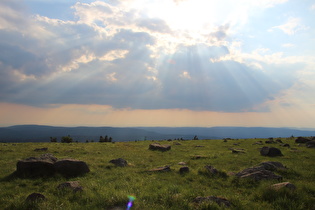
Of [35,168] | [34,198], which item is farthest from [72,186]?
[35,168]

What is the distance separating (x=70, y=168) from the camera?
54.5ft

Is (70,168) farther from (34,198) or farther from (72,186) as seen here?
(34,198)

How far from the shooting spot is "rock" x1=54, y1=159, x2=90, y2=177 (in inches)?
644

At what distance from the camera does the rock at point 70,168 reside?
644 inches

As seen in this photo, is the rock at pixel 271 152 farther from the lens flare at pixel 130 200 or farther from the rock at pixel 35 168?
the rock at pixel 35 168

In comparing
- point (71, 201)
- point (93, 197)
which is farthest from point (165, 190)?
point (71, 201)

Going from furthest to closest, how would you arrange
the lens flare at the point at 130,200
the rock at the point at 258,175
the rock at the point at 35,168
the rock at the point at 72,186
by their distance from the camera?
the rock at the point at 35,168, the rock at the point at 258,175, the rock at the point at 72,186, the lens flare at the point at 130,200

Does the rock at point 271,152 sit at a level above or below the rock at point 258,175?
below

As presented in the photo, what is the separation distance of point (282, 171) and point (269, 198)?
7.47 meters

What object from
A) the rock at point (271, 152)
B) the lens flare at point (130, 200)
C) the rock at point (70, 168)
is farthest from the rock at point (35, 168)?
the rock at point (271, 152)

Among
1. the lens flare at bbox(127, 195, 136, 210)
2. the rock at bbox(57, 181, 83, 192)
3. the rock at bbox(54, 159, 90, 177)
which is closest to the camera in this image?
the lens flare at bbox(127, 195, 136, 210)

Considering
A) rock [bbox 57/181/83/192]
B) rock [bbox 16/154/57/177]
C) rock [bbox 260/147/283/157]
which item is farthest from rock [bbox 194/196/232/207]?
rock [bbox 260/147/283/157]

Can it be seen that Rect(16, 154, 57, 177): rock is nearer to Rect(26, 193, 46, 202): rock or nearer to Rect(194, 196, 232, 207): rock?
Rect(26, 193, 46, 202): rock

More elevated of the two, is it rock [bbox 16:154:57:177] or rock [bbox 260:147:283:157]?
rock [bbox 16:154:57:177]
